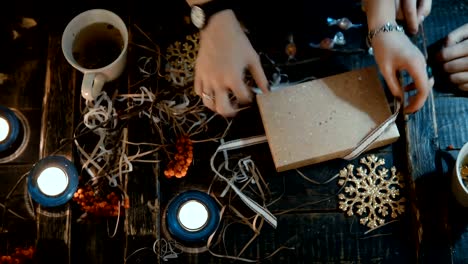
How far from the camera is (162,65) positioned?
121 centimetres

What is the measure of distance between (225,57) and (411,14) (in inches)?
17.9

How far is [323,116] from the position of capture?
1090 mm

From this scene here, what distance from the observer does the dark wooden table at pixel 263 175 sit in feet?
3.63

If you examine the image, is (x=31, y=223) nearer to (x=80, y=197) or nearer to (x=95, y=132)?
(x=80, y=197)

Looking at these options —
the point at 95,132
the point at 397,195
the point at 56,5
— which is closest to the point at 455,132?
the point at 397,195

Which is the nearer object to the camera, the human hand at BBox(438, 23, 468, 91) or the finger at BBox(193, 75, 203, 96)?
the finger at BBox(193, 75, 203, 96)

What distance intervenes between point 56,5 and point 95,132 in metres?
0.36

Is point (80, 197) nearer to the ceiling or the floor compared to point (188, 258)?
nearer to the ceiling

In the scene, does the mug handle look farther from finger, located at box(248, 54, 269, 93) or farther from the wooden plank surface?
the wooden plank surface

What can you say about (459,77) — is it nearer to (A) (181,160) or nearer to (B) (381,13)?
(B) (381,13)

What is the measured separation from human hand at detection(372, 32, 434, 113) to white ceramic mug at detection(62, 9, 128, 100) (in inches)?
23.0

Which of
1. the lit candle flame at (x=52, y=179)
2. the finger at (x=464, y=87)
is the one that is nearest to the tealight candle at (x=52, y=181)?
the lit candle flame at (x=52, y=179)

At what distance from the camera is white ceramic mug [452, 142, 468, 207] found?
3.36ft

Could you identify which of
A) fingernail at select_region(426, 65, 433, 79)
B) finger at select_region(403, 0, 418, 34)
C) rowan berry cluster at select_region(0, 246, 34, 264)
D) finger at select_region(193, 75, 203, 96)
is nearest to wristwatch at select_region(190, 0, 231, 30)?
finger at select_region(193, 75, 203, 96)
